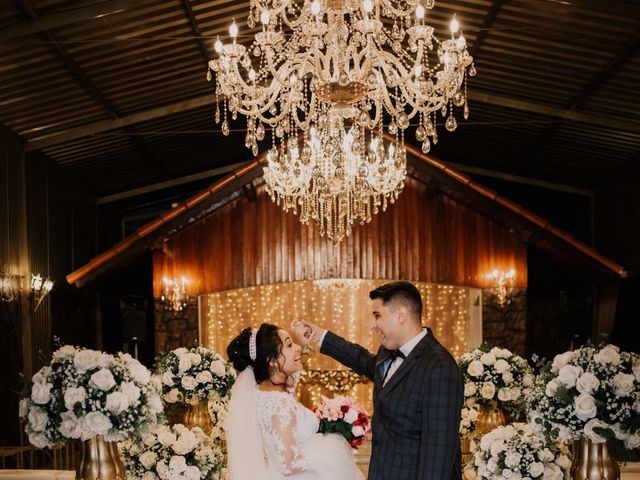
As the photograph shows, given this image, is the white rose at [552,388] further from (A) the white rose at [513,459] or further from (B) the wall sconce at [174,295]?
(B) the wall sconce at [174,295]

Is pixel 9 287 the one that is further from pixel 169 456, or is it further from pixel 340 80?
pixel 340 80

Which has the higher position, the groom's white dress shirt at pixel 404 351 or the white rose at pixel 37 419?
the groom's white dress shirt at pixel 404 351

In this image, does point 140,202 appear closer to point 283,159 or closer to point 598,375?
point 283,159

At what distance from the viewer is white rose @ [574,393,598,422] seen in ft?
14.0

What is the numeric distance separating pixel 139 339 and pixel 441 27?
6.81m

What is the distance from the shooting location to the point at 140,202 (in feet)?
59.0

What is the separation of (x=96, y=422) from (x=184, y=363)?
8.13 ft

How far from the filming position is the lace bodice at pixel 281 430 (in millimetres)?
4723

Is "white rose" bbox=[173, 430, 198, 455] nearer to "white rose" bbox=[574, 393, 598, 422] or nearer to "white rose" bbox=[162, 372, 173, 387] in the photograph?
"white rose" bbox=[162, 372, 173, 387]

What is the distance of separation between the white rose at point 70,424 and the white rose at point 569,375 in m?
2.56

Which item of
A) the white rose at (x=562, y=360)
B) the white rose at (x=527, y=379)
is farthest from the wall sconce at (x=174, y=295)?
the white rose at (x=562, y=360)

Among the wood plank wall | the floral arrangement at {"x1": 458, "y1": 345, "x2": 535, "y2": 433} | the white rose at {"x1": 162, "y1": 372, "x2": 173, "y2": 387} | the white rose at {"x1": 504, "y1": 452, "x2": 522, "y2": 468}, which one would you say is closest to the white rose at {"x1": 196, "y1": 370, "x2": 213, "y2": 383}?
the white rose at {"x1": 162, "y1": 372, "x2": 173, "y2": 387}

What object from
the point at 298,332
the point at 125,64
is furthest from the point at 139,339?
the point at 298,332

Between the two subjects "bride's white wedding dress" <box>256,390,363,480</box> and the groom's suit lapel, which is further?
"bride's white wedding dress" <box>256,390,363,480</box>
